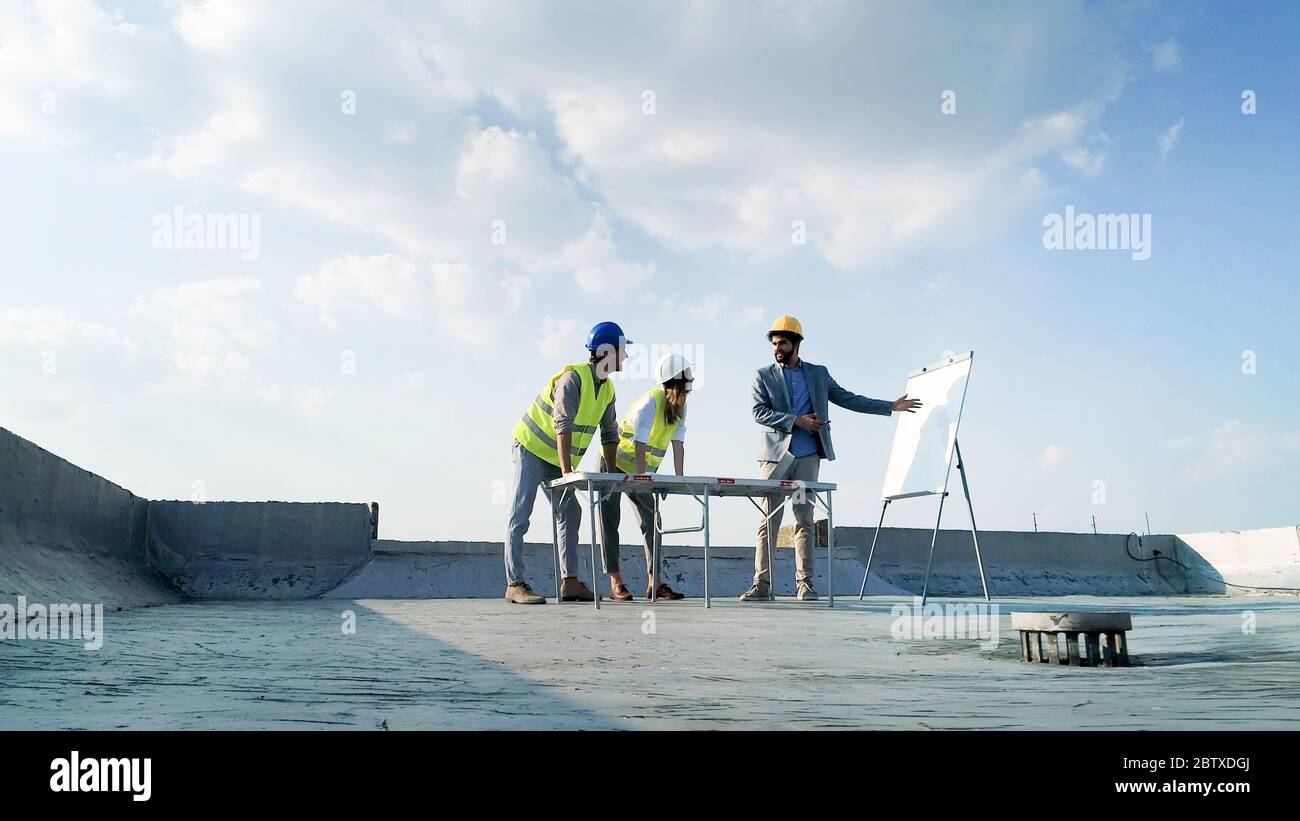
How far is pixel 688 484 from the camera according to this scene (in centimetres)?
723

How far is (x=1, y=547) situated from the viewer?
238 inches

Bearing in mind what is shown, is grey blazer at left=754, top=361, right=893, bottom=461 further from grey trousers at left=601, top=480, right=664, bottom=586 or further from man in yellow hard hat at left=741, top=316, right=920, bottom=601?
grey trousers at left=601, top=480, right=664, bottom=586

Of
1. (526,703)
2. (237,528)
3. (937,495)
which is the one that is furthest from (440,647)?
(237,528)

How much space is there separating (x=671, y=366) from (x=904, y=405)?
205 cm

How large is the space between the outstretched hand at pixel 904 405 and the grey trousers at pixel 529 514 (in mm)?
2873

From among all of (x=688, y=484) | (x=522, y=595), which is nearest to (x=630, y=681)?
(x=688, y=484)

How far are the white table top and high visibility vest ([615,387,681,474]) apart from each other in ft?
3.03

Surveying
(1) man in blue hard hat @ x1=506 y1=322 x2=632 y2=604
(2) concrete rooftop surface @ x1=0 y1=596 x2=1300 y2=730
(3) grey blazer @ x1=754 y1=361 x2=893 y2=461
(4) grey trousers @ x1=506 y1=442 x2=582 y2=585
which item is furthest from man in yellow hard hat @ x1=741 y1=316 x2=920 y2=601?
(2) concrete rooftop surface @ x1=0 y1=596 x2=1300 y2=730

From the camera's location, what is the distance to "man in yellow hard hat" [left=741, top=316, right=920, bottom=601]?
8.22m

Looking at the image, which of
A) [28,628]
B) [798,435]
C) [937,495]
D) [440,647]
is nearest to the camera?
[440,647]

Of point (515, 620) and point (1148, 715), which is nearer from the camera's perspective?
point (1148, 715)

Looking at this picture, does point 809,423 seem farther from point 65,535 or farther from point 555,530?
point 65,535
